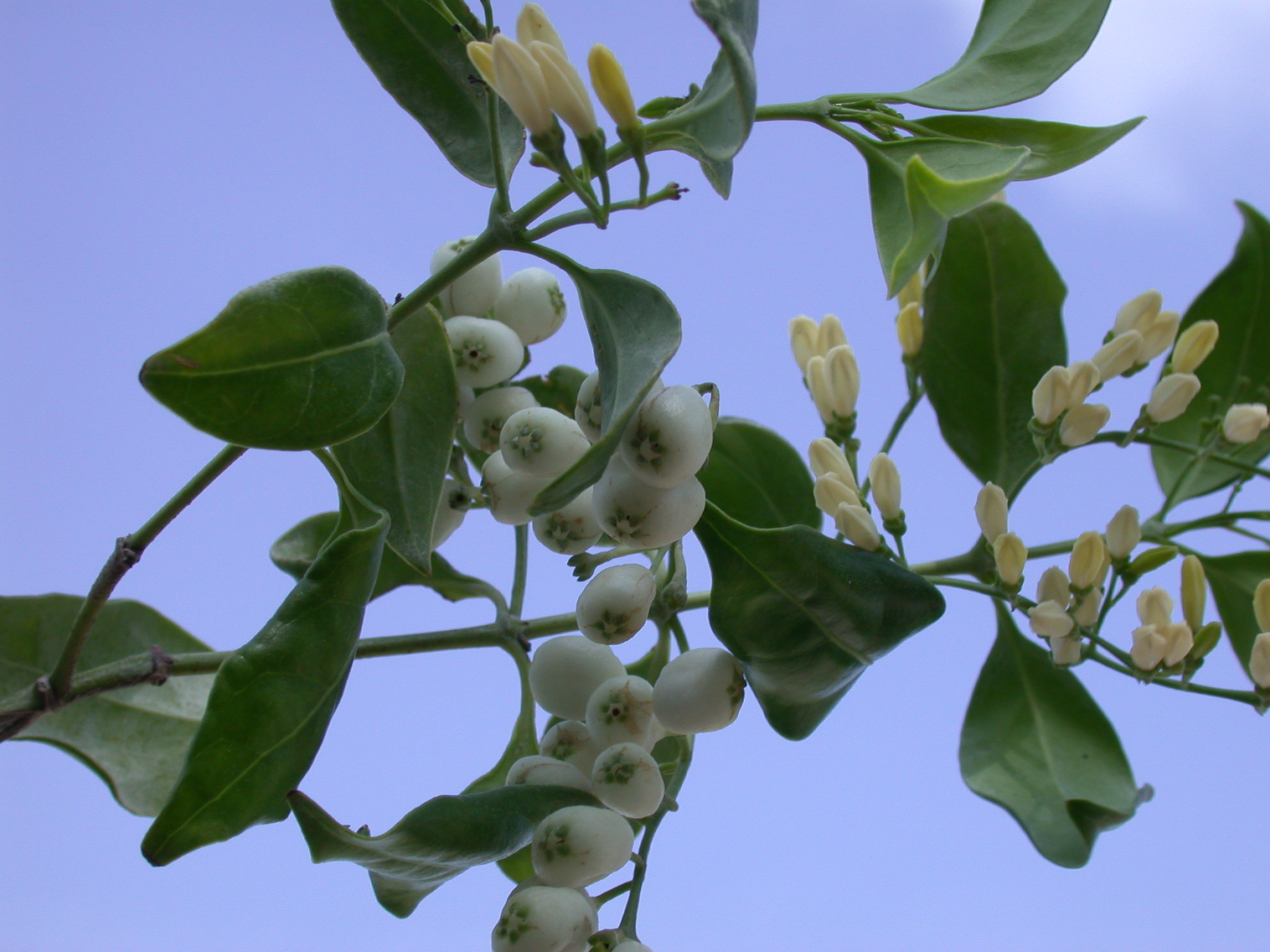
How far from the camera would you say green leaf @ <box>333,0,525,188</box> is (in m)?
0.63

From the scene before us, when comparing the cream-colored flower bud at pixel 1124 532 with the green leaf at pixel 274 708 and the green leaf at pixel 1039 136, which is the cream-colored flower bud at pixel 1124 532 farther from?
the green leaf at pixel 274 708

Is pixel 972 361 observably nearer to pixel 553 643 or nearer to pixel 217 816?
pixel 553 643

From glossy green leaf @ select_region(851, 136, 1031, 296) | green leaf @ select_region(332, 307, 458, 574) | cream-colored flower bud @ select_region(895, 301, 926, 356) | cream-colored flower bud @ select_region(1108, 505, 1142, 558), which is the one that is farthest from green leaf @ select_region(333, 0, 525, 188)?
cream-colored flower bud @ select_region(1108, 505, 1142, 558)

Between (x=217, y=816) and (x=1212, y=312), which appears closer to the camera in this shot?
(x=217, y=816)

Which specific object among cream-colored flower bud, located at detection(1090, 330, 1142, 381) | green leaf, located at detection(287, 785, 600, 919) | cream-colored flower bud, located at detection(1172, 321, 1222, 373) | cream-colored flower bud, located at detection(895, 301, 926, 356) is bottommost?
green leaf, located at detection(287, 785, 600, 919)

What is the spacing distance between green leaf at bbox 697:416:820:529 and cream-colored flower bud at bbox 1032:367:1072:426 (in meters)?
0.17

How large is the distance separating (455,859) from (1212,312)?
2.47ft

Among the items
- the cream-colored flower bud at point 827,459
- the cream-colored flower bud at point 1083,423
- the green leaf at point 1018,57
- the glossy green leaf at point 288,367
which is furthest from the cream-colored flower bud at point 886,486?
the glossy green leaf at point 288,367

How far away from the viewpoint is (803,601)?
1.87 feet

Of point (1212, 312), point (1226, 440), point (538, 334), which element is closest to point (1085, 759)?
point (1226, 440)

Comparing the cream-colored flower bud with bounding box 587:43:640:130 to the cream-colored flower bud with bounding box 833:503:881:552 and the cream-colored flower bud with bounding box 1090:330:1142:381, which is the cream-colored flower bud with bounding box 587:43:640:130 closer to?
the cream-colored flower bud with bounding box 833:503:881:552

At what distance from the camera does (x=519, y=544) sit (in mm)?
785

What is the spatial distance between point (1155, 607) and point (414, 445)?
48 cm

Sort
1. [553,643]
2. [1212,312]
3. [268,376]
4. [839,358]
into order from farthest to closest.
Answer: [1212,312] < [839,358] < [553,643] < [268,376]
